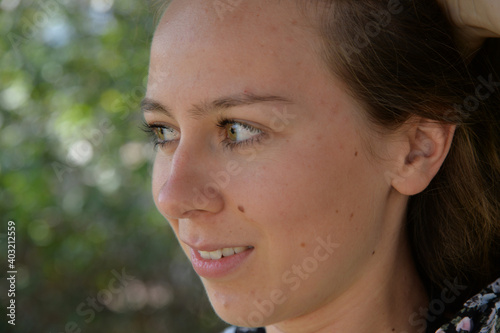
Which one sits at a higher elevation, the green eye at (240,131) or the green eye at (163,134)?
the green eye at (163,134)

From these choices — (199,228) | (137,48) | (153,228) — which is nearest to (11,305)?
(153,228)

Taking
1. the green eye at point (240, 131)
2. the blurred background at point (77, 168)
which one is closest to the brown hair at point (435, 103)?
the green eye at point (240, 131)

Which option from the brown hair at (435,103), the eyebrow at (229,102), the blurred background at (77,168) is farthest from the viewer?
the blurred background at (77,168)

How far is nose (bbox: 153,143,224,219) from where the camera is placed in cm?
143

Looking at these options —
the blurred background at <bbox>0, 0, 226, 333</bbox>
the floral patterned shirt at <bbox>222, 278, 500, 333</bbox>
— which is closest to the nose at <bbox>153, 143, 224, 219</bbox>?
the floral patterned shirt at <bbox>222, 278, 500, 333</bbox>

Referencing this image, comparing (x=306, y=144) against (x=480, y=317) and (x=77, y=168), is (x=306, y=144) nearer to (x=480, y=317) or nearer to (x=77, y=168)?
(x=480, y=317)

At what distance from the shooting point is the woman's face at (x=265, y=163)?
1.42 m

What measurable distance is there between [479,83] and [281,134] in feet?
2.28

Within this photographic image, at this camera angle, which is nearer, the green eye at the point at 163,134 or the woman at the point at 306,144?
the woman at the point at 306,144

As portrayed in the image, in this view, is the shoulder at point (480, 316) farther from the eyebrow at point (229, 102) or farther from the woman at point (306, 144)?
the eyebrow at point (229, 102)

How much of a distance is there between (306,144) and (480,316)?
0.65m

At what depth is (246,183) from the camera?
1416 mm

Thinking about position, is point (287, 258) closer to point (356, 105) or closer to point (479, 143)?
point (356, 105)

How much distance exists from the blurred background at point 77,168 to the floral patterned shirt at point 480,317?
2185mm
